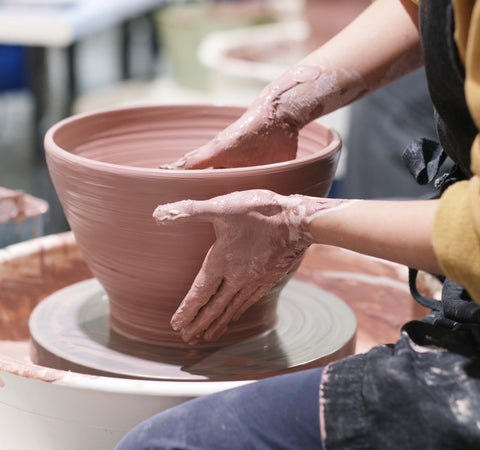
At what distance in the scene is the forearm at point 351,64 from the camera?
113 centimetres

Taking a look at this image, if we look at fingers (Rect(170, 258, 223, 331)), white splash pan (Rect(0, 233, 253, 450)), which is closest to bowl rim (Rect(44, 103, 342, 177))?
fingers (Rect(170, 258, 223, 331))

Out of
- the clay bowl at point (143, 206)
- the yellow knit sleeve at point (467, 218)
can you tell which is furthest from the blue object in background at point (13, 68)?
the yellow knit sleeve at point (467, 218)

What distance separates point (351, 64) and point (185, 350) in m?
0.48

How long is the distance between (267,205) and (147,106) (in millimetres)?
489

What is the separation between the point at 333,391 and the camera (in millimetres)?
828

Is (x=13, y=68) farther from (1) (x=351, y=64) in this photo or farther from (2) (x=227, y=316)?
(2) (x=227, y=316)

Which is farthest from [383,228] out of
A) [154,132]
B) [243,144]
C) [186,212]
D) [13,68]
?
[13,68]

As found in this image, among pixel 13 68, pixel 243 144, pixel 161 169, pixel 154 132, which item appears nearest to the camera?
pixel 161 169

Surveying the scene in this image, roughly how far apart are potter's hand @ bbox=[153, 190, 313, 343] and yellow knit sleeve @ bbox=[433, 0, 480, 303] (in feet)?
0.56

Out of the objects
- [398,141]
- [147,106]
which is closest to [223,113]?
[147,106]

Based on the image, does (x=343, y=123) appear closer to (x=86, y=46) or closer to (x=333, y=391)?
(x=333, y=391)

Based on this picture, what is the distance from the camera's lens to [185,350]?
1143 mm

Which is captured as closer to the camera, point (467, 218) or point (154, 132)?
point (467, 218)

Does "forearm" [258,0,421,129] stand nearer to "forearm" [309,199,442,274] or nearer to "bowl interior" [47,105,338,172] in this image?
"bowl interior" [47,105,338,172]
